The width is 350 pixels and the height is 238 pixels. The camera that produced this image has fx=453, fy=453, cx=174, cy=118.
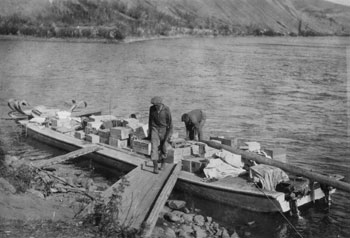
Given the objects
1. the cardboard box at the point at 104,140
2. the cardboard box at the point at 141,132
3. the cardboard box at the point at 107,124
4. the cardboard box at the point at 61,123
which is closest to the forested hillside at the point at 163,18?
the cardboard box at the point at 61,123

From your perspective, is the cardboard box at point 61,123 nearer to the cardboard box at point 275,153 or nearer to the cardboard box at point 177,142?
the cardboard box at point 177,142

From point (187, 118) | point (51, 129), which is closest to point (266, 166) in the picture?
point (187, 118)

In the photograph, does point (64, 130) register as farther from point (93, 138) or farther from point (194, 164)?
point (194, 164)

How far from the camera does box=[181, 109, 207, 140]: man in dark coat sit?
13.7 meters

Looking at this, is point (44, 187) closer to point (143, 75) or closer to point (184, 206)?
point (184, 206)

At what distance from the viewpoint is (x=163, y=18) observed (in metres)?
106

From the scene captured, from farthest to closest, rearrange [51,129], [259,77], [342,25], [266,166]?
[342,25], [259,77], [51,129], [266,166]

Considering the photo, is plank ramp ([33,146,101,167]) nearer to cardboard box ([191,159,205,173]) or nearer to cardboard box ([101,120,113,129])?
cardboard box ([101,120,113,129])

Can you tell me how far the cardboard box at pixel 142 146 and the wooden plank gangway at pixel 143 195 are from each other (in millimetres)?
1096

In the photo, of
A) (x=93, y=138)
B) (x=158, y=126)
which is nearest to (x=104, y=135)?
(x=93, y=138)

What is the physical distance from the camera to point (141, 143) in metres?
13.3

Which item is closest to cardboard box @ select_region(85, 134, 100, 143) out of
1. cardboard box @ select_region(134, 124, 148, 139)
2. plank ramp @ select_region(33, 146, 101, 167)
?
plank ramp @ select_region(33, 146, 101, 167)

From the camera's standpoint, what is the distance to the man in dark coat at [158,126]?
1119 cm

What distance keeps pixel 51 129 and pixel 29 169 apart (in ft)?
20.2
